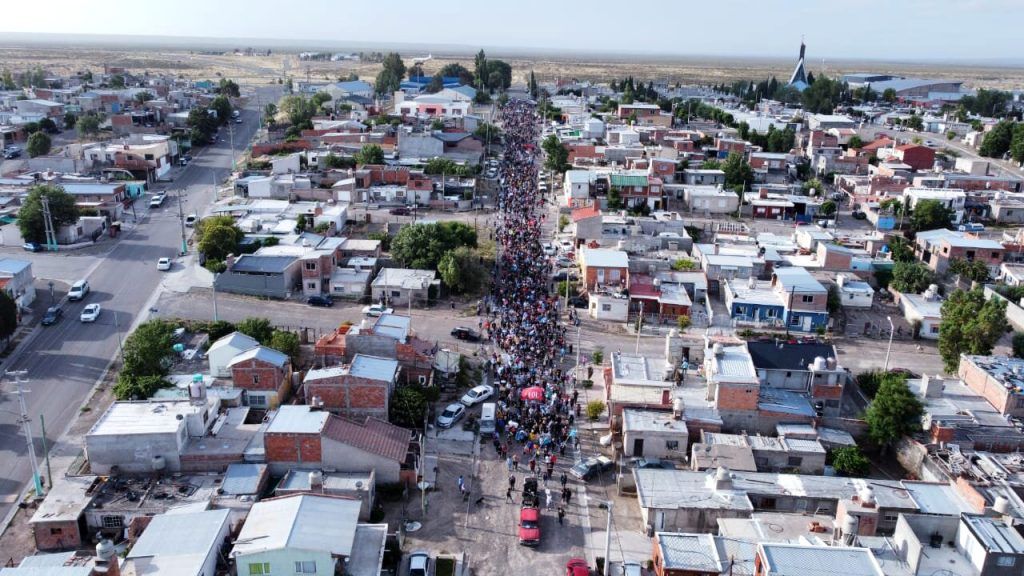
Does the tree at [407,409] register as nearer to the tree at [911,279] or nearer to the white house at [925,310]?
the white house at [925,310]

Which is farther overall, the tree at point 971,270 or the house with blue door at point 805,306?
the tree at point 971,270

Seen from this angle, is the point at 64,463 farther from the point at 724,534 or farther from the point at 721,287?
the point at 721,287

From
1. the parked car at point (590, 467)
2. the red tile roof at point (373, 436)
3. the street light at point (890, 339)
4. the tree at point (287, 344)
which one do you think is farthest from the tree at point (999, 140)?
the red tile roof at point (373, 436)

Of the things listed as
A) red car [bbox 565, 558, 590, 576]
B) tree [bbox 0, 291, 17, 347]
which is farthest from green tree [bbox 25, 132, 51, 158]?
red car [bbox 565, 558, 590, 576]

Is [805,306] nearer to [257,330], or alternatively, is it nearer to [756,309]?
[756,309]

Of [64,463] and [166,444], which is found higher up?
[166,444]

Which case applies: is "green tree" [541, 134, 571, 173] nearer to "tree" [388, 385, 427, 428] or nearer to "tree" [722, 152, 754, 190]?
"tree" [722, 152, 754, 190]

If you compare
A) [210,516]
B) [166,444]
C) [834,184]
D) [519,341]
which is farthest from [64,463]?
[834,184]

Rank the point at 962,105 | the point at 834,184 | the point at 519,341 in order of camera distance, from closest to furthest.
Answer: the point at 519,341
the point at 834,184
the point at 962,105
